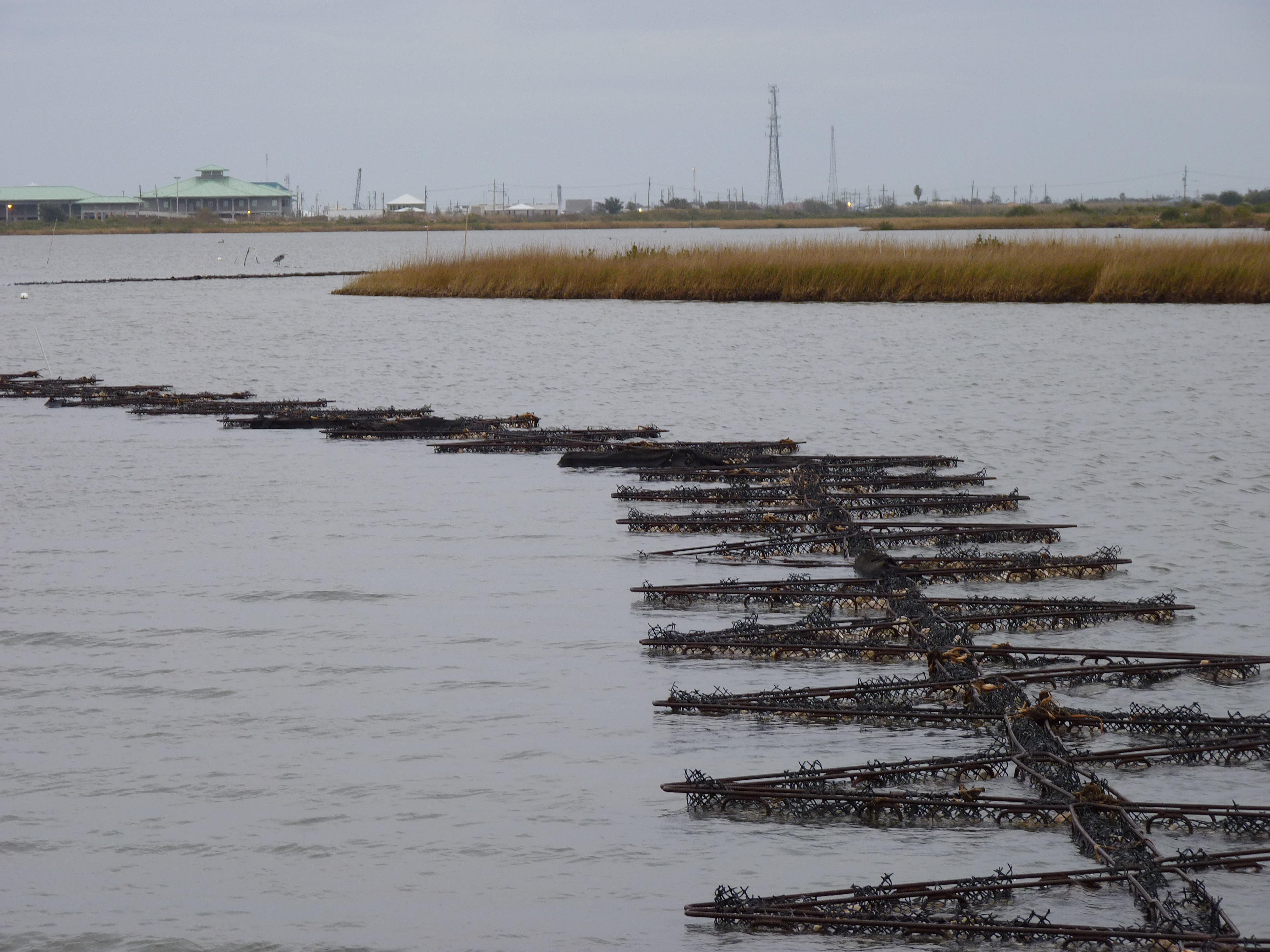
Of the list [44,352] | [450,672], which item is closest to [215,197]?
[44,352]

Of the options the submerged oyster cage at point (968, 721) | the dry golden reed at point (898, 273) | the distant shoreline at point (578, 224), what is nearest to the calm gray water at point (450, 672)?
the submerged oyster cage at point (968, 721)

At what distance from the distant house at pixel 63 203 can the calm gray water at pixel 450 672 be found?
162m

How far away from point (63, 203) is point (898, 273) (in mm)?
155101

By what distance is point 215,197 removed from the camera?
592ft

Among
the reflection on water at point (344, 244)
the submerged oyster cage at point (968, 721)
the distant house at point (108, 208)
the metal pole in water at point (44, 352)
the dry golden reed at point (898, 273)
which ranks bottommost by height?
the submerged oyster cage at point (968, 721)

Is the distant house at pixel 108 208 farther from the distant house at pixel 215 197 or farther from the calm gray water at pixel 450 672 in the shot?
the calm gray water at pixel 450 672

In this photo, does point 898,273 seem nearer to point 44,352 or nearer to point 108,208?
point 44,352

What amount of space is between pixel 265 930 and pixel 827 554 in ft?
27.1

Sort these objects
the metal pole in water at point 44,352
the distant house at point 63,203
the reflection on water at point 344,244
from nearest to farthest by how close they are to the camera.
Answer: the metal pole in water at point 44,352
the reflection on water at point 344,244
the distant house at point 63,203

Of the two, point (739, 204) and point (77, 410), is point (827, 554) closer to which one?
point (77, 410)

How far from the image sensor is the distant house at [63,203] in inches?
6845

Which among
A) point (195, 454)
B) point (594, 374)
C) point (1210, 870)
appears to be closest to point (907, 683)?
point (1210, 870)

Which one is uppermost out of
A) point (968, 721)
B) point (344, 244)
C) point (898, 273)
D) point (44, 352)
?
point (344, 244)

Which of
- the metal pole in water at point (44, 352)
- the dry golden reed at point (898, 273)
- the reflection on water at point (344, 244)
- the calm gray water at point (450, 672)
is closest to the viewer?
the calm gray water at point (450, 672)
